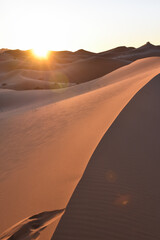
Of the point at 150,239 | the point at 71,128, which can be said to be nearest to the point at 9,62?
the point at 71,128

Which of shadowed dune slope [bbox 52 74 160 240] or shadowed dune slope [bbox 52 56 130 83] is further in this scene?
shadowed dune slope [bbox 52 56 130 83]

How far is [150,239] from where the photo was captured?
6.98 ft

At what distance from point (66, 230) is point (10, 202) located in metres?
0.79

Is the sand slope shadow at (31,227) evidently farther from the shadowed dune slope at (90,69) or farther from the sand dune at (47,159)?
the shadowed dune slope at (90,69)

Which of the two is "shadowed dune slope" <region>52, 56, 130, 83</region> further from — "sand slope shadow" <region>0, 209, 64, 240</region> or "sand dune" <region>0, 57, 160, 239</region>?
"sand slope shadow" <region>0, 209, 64, 240</region>

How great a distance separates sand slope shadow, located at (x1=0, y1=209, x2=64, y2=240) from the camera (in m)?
2.18

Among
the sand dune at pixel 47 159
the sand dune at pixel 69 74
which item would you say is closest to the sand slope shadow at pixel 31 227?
the sand dune at pixel 47 159

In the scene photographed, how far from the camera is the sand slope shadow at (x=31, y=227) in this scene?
2.18m

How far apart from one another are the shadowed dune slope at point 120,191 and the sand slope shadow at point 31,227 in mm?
111

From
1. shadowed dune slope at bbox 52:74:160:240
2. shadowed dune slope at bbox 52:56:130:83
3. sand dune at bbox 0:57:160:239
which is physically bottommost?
shadowed dune slope at bbox 52:74:160:240

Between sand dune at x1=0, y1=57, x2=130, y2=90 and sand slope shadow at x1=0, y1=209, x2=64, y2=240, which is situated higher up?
sand dune at x1=0, y1=57, x2=130, y2=90

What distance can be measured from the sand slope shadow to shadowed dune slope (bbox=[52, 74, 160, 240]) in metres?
0.11

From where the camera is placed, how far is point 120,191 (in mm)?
2646

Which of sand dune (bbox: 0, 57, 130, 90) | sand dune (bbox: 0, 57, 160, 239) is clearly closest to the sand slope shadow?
sand dune (bbox: 0, 57, 160, 239)
